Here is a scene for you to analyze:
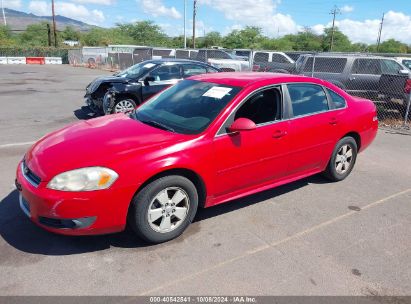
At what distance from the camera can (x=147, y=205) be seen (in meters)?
3.18

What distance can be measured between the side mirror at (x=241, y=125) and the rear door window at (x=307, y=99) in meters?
0.93

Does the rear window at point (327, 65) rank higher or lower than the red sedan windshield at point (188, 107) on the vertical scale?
higher

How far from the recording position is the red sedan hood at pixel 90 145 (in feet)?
10.1

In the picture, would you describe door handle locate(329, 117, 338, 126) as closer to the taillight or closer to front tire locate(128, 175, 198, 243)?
front tire locate(128, 175, 198, 243)

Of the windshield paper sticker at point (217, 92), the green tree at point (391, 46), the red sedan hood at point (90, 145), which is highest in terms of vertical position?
the green tree at point (391, 46)

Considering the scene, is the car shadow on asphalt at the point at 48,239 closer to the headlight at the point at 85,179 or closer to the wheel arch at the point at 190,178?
the wheel arch at the point at 190,178

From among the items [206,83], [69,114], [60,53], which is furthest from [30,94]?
[60,53]

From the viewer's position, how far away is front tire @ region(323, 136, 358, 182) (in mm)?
4892

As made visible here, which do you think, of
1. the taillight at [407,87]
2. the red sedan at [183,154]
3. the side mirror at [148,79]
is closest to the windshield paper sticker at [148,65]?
the side mirror at [148,79]

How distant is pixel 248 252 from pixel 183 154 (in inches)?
43.6

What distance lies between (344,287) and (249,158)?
1.54 m

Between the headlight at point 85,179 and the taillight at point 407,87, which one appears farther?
the taillight at point 407,87

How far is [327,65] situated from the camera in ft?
38.1

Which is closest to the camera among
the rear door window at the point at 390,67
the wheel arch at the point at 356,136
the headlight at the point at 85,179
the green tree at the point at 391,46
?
the headlight at the point at 85,179
